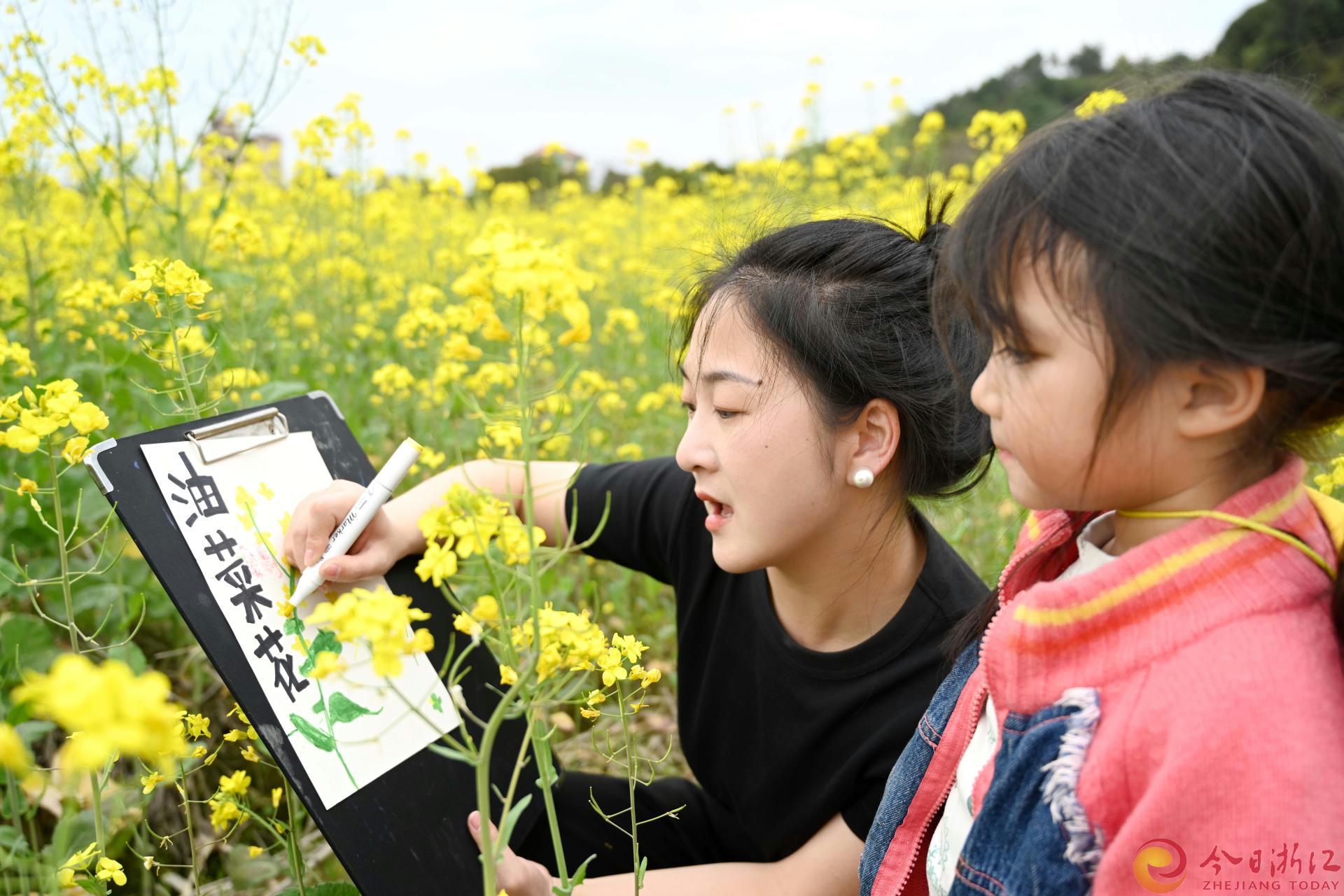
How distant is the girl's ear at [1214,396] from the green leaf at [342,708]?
0.95 metres

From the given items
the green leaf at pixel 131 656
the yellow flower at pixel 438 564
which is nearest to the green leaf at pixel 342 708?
the yellow flower at pixel 438 564

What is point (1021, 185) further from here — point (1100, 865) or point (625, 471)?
point (625, 471)

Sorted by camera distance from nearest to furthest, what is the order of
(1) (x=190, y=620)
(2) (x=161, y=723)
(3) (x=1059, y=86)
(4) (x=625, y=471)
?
(2) (x=161, y=723) → (1) (x=190, y=620) → (4) (x=625, y=471) → (3) (x=1059, y=86)

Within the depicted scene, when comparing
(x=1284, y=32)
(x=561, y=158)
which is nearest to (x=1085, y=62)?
(x=1284, y=32)

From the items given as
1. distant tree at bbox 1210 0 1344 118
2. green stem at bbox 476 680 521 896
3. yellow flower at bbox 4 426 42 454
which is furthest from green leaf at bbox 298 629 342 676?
distant tree at bbox 1210 0 1344 118

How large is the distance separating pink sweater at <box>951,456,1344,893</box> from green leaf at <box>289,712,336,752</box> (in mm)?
749

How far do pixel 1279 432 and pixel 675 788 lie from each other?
1243mm

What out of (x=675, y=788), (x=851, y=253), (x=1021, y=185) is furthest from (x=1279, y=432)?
(x=675, y=788)

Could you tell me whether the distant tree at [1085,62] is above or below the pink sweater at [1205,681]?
above

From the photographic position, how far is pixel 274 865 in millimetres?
1513

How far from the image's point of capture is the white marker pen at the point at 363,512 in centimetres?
114

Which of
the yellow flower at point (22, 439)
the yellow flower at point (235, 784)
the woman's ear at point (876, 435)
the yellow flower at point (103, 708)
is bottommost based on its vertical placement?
the yellow flower at point (235, 784)

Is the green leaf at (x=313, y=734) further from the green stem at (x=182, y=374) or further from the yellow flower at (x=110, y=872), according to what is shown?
the green stem at (x=182, y=374)

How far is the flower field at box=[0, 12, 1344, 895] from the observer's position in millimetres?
757
